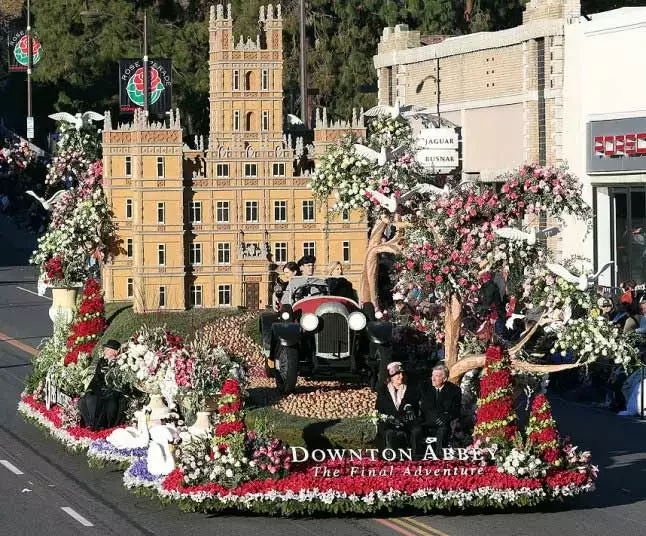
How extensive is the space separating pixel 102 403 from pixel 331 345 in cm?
315

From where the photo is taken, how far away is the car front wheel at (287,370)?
946 inches

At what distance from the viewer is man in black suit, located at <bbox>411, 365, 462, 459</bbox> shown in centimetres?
2070

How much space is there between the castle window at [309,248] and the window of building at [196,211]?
1954 mm

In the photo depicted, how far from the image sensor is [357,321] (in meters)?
24.4

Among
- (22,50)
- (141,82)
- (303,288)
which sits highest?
(22,50)

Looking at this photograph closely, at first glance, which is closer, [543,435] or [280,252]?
[543,435]

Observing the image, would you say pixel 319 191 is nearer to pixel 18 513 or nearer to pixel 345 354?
pixel 345 354

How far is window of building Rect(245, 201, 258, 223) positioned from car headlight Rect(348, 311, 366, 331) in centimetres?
872

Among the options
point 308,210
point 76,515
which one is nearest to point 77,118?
point 308,210

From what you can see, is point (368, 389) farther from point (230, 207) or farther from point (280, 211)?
point (230, 207)

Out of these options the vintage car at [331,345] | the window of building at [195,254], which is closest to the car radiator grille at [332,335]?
the vintage car at [331,345]

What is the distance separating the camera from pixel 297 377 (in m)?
24.6

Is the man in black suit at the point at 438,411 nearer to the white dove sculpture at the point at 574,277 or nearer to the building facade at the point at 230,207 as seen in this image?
the white dove sculpture at the point at 574,277

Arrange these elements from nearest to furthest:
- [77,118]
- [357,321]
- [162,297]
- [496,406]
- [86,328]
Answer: [496,406], [357,321], [86,328], [162,297], [77,118]
